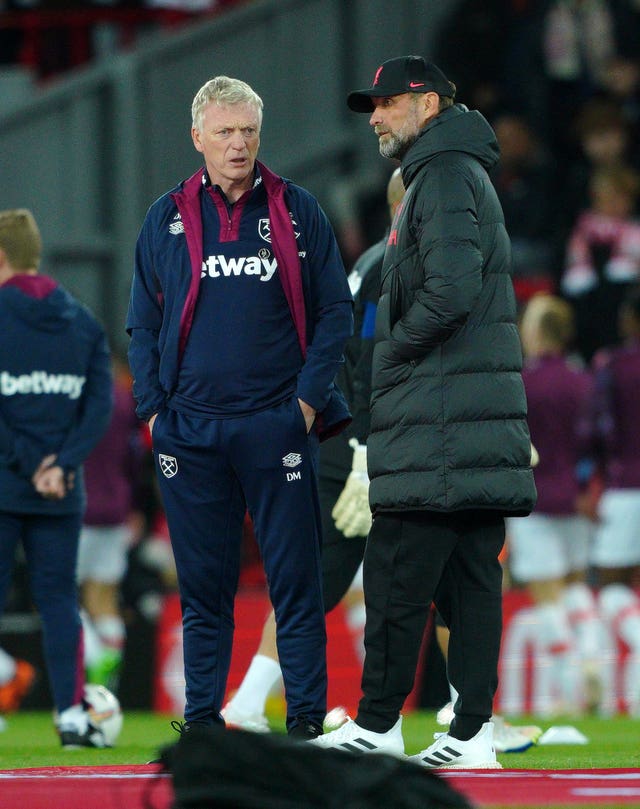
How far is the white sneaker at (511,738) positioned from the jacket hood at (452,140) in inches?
91.2

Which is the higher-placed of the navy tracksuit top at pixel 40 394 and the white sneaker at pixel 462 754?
the navy tracksuit top at pixel 40 394

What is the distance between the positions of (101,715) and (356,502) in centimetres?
172

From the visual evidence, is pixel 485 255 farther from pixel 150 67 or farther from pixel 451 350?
pixel 150 67

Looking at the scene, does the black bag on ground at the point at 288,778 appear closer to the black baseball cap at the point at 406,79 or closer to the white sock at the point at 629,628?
the black baseball cap at the point at 406,79

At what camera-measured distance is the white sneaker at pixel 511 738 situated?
23.2 ft

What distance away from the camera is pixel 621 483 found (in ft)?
36.8

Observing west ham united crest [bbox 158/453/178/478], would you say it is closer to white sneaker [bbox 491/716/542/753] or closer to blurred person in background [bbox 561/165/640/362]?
white sneaker [bbox 491/716/542/753]

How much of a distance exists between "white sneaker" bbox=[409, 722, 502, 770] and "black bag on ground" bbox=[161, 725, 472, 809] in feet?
4.57

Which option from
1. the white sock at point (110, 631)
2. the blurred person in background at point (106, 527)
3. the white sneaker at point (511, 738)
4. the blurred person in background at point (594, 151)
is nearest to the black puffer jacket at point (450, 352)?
the white sneaker at point (511, 738)

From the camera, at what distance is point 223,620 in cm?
618

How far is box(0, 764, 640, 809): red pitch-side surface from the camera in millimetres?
4711

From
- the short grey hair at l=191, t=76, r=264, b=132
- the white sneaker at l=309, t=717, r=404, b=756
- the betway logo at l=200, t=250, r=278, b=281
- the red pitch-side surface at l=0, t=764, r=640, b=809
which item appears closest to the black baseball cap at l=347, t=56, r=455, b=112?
the short grey hair at l=191, t=76, r=264, b=132

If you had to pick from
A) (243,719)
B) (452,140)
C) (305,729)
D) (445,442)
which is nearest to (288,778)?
(445,442)

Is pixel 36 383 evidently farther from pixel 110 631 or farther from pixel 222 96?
pixel 110 631
